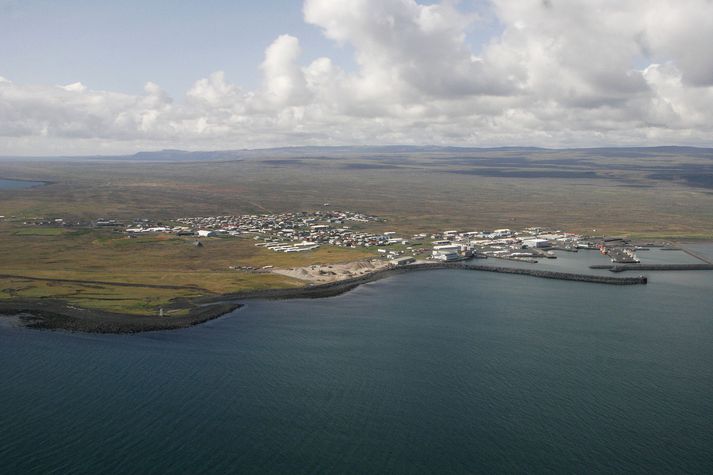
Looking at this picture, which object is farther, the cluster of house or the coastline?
the cluster of house

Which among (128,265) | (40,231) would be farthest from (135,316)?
(40,231)

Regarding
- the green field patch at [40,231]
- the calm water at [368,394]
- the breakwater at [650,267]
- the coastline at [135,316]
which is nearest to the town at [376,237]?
the breakwater at [650,267]

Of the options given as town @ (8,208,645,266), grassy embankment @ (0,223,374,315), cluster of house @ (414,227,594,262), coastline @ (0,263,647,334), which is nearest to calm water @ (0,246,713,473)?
coastline @ (0,263,647,334)

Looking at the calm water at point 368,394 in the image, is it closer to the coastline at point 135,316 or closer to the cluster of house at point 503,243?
the coastline at point 135,316

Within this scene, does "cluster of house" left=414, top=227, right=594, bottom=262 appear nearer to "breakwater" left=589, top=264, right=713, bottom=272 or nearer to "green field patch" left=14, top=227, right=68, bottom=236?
"breakwater" left=589, top=264, right=713, bottom=272

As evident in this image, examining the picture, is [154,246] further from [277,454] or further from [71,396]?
[277,454]

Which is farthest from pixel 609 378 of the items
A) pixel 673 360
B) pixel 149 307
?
pixel 149 307

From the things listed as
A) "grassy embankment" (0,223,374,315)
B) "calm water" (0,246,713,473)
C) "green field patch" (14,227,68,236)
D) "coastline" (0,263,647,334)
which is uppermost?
"green field patch" (14,227,68,236)
